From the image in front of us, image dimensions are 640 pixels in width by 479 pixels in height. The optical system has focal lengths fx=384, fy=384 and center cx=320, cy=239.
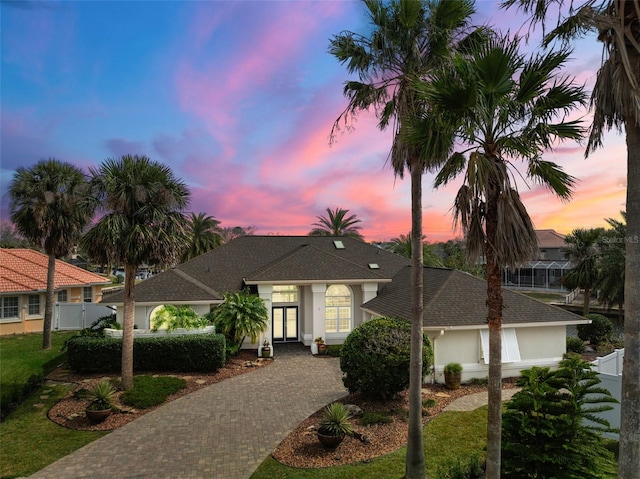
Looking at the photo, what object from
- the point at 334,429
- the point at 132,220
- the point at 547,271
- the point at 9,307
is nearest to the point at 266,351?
the point at 132,220

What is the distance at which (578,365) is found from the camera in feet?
23.5

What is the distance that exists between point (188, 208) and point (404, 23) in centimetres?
1013

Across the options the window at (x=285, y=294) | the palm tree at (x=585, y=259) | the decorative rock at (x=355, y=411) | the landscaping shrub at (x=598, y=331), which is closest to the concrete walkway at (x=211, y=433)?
the decorative rock at (x=355, y=411)

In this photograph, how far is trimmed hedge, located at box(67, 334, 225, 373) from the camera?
1619 cm

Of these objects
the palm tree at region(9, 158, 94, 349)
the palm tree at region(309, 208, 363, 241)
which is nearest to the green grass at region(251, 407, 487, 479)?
the palm tree at region(9, 158, 94, 349)

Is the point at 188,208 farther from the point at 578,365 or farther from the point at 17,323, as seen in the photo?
the point at 17,323

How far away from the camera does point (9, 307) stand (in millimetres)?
24844

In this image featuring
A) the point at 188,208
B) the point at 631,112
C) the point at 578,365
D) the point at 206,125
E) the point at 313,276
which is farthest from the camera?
the point at 313,276

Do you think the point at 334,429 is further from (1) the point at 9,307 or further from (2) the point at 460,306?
(1) the point at 9,307

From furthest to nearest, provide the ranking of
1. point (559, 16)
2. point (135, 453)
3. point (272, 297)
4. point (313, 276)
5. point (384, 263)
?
point (384, 263), point (272, 297), point (313, 276), point (135, 453), point (559, 16)

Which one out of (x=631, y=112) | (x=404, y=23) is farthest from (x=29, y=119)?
(x=631, y=112)

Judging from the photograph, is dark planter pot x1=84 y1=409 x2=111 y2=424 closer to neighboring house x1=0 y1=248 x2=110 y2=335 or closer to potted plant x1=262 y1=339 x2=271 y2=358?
potted plant x1=262 y1=339 x2=271 y2=358

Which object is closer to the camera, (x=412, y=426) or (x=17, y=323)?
(x=412, y=426)

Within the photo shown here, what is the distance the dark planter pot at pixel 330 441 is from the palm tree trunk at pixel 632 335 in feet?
19.7
